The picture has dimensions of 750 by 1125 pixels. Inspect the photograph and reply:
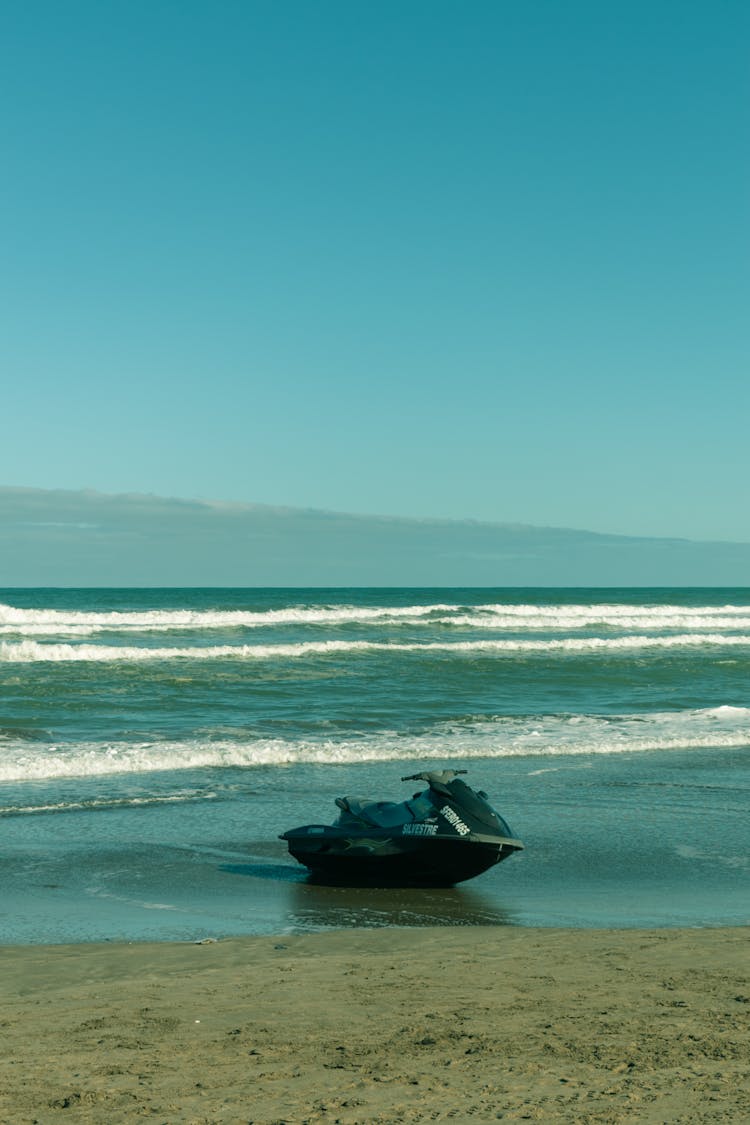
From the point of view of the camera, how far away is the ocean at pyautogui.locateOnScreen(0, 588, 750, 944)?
8781 millimetres

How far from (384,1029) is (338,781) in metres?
8.60

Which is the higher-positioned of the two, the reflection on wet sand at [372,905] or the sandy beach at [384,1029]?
the sandy beach at [384,1029]

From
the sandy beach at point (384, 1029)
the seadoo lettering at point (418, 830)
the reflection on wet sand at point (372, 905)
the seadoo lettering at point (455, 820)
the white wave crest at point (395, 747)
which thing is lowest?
the reflection on wet sand at point (372, 905)

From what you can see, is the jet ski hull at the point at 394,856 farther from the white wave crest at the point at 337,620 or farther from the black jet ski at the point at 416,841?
the white wave crest at the point at 337,620

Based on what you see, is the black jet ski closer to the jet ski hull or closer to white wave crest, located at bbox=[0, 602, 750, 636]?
the jet ski hull

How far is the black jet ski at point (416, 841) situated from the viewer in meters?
9.17

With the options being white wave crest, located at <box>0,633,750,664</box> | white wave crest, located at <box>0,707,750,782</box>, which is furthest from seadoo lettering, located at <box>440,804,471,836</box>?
white wave crest, located at <box>0,633,750,664</box>

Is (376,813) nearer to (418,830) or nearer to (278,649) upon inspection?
(418,830)

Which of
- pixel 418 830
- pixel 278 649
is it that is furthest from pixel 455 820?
pixel 278 649

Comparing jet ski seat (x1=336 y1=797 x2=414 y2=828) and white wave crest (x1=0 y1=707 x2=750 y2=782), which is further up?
jet ski seat (x1=336 y1=797 x2=414 y2=828)

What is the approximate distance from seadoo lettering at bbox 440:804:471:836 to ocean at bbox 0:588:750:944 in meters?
0.53

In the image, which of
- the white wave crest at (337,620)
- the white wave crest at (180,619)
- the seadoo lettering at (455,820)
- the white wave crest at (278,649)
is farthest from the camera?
the white wave crest at (337,620)

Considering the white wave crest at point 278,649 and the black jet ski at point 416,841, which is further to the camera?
the white wave crest at point 278,649

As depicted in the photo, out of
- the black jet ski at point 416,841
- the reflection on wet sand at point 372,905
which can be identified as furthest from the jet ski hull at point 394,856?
the reflection on wet sand at point 372,905
